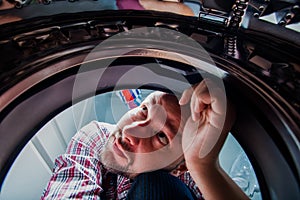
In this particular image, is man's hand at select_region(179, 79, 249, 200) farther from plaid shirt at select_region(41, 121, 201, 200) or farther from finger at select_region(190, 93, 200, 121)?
plaid shirt at select_region(41, 121, 201, 200)

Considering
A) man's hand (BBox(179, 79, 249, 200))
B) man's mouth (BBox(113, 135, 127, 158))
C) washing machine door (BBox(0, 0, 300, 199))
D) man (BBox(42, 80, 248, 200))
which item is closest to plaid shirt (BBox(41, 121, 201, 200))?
man (BBox(42, 80, 248, 200))

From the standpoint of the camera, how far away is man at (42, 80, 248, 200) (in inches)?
26.0

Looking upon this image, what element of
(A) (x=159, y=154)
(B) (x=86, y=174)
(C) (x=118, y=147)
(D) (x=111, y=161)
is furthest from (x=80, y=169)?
(A) (x=159, y=154)

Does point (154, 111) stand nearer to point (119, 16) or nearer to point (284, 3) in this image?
point (119, 16)

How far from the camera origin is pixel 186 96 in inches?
27.3

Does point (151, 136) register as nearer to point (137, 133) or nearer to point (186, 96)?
point (137, 133)

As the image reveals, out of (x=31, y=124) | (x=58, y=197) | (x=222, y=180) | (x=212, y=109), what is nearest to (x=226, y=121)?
(x=212, y=109)

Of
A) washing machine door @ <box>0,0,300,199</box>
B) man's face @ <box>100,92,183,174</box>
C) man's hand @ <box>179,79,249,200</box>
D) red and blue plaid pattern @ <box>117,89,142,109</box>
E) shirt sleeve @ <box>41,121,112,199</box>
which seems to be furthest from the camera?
shirt sleeve @ <box>41,121,112,199</box>

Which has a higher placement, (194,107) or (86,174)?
(86,174)

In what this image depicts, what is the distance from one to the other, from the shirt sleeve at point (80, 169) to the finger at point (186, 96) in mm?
640

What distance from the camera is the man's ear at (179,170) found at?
2.87ft

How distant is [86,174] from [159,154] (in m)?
0.48

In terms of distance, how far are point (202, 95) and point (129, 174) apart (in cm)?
47

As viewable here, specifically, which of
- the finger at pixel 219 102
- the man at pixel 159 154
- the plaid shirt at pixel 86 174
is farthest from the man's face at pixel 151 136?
the plaid shirt at pixel 86 174
